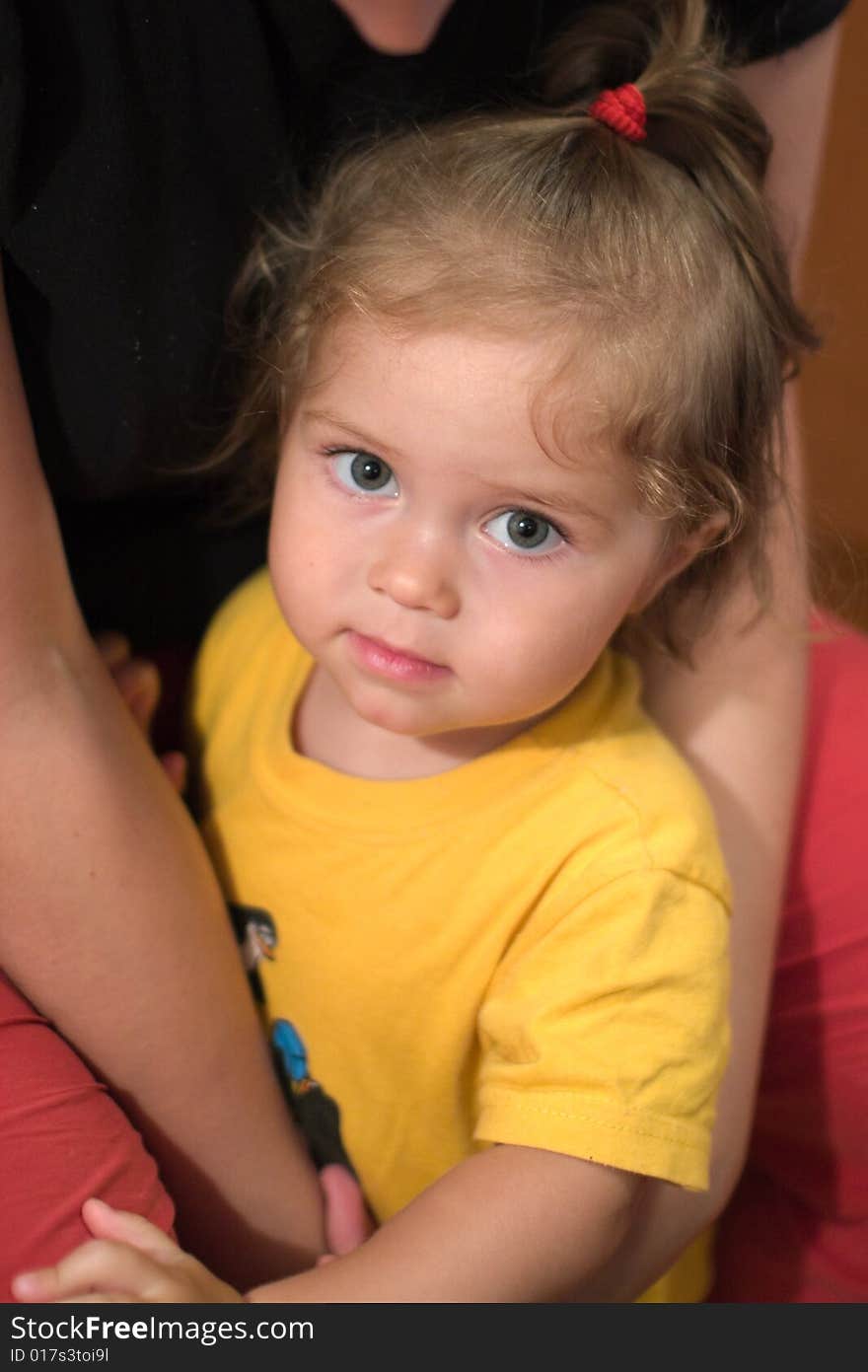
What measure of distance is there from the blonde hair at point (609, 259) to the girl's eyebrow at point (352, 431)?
56 mm

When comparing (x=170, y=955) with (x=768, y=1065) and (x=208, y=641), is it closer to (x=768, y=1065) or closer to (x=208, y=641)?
(x=208, y=641)

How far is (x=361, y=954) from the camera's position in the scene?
852 millimetres

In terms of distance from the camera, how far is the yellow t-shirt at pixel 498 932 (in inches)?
29.5

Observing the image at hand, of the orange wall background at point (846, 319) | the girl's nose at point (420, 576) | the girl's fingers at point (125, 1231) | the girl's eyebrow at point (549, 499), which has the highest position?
the girl's eyebrow at point (549, 499)

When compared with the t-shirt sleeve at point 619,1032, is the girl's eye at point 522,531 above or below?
above

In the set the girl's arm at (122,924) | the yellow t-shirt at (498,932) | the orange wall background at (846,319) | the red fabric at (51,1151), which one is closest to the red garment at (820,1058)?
the yellow t-shirt at (498,932)

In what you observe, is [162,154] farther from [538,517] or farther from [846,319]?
[846,319]

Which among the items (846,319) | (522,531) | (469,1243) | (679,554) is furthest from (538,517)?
(846,319)

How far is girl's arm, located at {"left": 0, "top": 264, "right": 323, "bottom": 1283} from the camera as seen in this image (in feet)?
2.47

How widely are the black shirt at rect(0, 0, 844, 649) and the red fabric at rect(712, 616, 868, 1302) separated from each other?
48cm

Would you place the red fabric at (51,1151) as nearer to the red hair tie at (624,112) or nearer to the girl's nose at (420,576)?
the girl's nose at (420,576)

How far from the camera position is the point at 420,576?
0.73 m

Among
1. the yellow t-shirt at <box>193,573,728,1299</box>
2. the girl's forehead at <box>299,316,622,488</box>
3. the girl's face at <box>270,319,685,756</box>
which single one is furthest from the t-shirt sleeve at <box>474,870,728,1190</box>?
the girl's forehead at <box>299,316,622,488</box>

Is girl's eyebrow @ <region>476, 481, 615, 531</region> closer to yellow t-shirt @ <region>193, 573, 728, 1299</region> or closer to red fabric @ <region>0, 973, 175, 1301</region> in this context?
yellow t-shirt @ <region>193, 573, 728, 1299</region>
